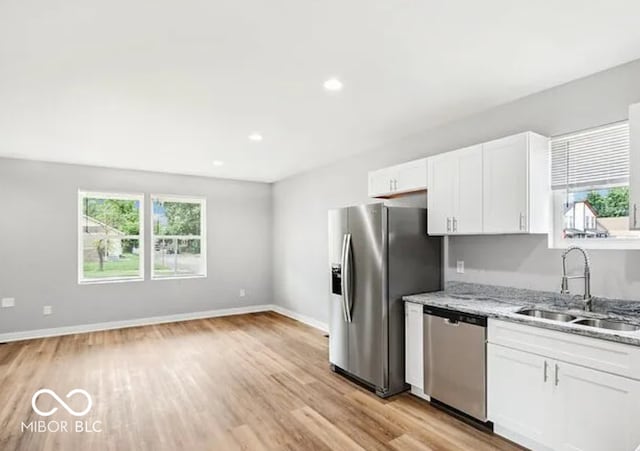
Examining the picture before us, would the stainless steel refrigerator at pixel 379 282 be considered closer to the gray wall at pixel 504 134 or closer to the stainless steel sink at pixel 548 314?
the gray wall at pixel 504 134

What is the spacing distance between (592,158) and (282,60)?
2373 millimetres

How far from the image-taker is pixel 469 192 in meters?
3.09

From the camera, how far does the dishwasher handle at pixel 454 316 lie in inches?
105

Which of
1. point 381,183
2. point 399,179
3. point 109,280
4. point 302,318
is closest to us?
point 399,179

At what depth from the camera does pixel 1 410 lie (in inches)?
118

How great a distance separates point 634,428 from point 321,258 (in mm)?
4118

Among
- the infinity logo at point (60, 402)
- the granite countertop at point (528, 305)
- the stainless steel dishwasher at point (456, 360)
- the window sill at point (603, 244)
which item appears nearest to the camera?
the granite countertop at point (528, 305)

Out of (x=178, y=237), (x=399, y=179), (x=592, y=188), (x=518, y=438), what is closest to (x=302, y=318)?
(x=178, y=237)

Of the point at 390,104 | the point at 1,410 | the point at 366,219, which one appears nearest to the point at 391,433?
the point at 366,219

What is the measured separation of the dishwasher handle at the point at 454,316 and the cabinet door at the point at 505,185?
712mm

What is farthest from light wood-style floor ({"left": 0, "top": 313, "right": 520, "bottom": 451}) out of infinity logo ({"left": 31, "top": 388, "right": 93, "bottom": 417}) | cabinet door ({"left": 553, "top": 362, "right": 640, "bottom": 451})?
cabinet door ({"left": 553, "top": 362, "right": 640, "bottom": 451})

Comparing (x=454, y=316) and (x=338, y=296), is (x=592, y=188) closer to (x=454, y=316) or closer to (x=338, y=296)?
(x=454, y=316)

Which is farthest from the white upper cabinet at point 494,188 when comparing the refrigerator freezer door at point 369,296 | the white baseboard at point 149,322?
the white baseboard at point 149,322

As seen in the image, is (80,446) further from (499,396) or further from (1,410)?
(499,396)
